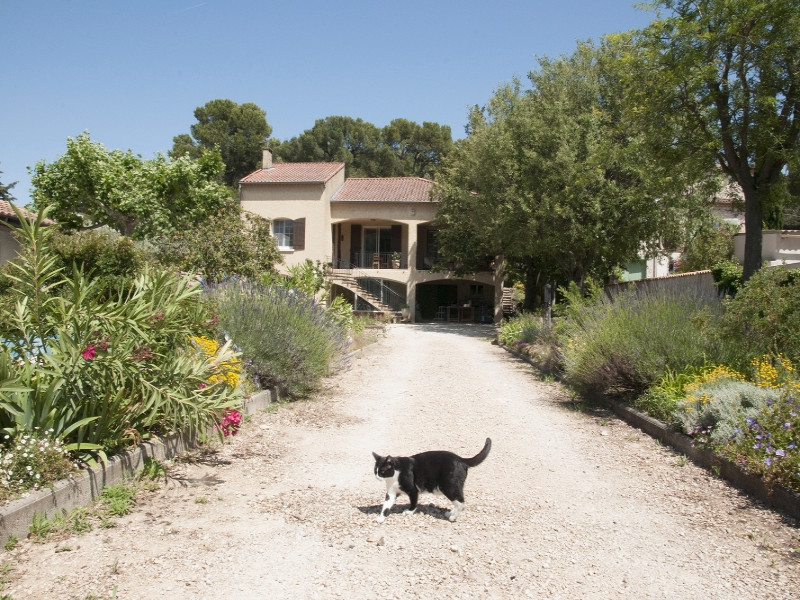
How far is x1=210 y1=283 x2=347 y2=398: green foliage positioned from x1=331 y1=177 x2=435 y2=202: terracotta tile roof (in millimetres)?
26700

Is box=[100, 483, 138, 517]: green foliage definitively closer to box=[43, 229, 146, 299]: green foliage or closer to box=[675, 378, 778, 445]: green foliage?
box=[675, 378, 778, 445]: green foliage

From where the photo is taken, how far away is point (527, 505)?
568 cm

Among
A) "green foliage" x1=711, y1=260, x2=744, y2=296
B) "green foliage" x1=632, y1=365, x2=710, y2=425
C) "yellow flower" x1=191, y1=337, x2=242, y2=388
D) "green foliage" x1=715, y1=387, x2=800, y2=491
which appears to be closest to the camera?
"green foliage" x1=715, y1=387, x2=800, y2=491

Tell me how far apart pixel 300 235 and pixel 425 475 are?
3333 centimetres

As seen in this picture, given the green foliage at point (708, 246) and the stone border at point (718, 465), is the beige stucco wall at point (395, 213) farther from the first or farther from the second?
the stone border at point (718, 465)

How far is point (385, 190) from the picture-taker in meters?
38.9

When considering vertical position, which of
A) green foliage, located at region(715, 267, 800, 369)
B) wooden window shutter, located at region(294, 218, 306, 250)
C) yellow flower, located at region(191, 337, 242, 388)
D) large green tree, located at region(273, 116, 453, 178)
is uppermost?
large green tree, located at region(273, 116, 453, 178)

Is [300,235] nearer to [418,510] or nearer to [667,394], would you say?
[667,394]

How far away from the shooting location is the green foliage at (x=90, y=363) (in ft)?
17.1

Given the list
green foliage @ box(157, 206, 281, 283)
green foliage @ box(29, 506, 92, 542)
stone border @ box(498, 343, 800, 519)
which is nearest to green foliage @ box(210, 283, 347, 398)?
stone border @ box(498, 343, 800, 519)

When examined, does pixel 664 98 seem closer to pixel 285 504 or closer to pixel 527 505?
pixel 527 505

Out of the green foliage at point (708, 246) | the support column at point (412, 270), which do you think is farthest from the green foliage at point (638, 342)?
the support column at point (412, 270)

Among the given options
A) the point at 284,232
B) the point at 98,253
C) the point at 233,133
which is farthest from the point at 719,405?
the point at 233,133

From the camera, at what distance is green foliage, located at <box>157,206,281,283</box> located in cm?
1845
